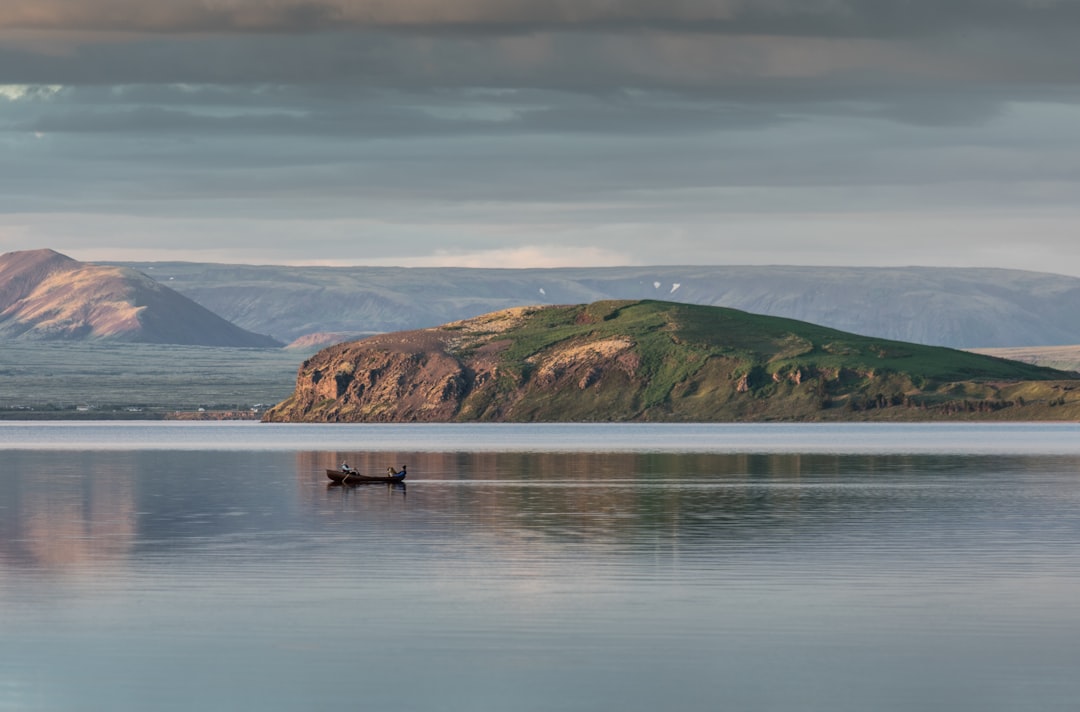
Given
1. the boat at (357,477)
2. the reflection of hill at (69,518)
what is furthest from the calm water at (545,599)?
the boat at (357,477)

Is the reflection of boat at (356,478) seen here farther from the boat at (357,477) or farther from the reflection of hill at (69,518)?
the reflection of hill at (69,518)

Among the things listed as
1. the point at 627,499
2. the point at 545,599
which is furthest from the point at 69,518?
the point at 545,599

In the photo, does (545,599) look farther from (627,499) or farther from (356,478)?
(356,478)

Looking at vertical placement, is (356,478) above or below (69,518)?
below

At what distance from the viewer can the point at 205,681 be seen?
3594 cm

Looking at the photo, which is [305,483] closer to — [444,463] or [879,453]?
[444,463]

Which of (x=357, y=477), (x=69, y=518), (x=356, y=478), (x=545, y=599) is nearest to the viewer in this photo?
(x=545, y=599)

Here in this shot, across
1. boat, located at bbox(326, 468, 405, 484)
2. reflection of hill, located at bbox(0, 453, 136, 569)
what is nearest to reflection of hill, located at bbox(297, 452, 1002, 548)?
boat, located at bbox(326, 468, 405, 484)

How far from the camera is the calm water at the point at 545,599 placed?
3500cm

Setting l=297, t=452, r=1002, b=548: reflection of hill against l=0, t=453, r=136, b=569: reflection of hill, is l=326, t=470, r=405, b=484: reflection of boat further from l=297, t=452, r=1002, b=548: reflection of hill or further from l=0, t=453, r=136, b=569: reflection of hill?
l=0, t=453, r=136, b=569: reflection of hill

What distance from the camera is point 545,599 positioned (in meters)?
48.0

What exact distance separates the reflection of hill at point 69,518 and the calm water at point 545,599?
0.36 meters

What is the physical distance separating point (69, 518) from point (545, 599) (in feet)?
→ 121

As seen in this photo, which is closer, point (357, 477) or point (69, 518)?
point (69, 518)
